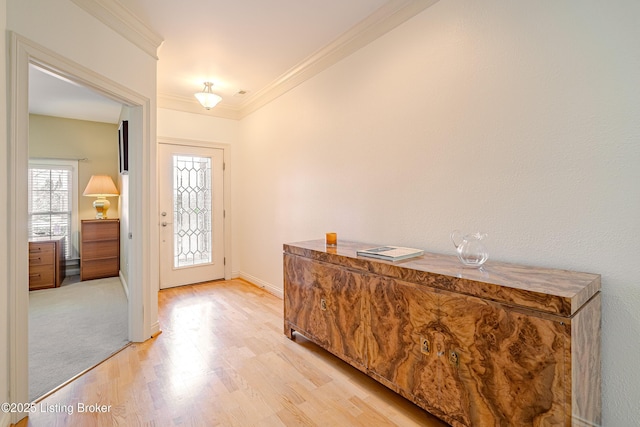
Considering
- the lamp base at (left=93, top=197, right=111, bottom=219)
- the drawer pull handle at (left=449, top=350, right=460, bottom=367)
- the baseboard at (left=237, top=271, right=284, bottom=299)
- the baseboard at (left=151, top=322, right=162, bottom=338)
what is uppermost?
the lamp base at (left=93, top=197, right=111, bottom=219)

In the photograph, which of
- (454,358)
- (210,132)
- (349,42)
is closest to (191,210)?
(210,132)

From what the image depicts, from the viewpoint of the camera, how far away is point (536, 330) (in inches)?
46.1

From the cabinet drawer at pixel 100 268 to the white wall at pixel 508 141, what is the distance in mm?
3932

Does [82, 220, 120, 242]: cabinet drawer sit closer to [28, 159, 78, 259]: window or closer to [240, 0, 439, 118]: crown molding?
[28, 159, 78, 259]: window

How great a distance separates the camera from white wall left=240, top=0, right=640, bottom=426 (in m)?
1.35

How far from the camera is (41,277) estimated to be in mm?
4164

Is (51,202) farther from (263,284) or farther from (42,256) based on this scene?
(263,284)

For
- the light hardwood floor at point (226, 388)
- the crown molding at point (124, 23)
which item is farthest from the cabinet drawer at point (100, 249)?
the crown molding at point (124, 23)

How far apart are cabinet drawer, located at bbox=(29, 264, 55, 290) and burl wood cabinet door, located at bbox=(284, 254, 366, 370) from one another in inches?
151

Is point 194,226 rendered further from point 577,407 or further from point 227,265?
point 577,407

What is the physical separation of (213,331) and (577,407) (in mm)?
2593

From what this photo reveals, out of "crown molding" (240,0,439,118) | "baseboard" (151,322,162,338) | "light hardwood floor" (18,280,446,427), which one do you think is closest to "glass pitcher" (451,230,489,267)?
"light hardwood floor" (18,280,446,427)

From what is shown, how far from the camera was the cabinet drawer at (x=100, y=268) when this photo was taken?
4.61 meters

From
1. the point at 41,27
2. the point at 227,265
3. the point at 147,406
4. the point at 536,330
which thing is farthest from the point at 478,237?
the point at 227,265
